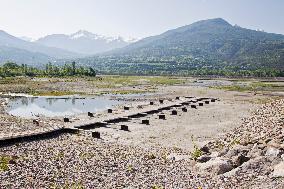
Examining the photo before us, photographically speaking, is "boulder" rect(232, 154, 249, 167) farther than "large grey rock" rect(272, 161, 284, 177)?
Yes

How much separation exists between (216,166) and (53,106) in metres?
61.4

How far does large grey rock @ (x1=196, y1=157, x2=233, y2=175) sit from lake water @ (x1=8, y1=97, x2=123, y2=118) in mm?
42730

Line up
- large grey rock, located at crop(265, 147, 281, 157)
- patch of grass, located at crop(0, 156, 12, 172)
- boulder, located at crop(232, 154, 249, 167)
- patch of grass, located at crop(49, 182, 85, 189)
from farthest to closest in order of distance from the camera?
patch of grass, located at crop(0, 156, 12, 172) < boulder, located at crop(232, 154, 249, 167) < large grey rock, located at crop(265, 147, 281, 157) < patch of grass, located at crop(49, 182, 85, 189)

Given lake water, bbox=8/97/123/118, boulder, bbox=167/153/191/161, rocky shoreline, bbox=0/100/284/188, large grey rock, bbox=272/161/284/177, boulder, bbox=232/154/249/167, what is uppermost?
large grey rock, bbox=272/161/284/177

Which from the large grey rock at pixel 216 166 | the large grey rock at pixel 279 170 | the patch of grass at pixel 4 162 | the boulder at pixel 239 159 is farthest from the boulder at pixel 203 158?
the patch of grass at pixel 4 162

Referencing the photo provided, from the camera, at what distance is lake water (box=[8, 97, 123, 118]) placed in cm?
7208

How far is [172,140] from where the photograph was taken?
146 ft

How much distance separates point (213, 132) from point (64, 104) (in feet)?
152

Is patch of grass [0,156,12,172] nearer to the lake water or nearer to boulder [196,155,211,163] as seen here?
boulder [196,155,211,163]

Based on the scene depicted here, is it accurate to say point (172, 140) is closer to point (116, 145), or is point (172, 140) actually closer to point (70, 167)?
point (116, 145)

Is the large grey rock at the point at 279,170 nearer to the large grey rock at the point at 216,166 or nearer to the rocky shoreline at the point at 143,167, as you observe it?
the rocky shoreline at the point at 143,167

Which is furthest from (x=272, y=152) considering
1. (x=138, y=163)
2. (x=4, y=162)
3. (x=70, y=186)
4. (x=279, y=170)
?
(x=4, y=162)

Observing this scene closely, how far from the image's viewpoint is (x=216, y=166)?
28.4 meters

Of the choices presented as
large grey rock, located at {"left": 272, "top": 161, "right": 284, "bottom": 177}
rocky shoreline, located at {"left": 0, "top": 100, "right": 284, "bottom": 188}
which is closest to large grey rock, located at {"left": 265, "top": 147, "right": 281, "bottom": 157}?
rocky shoreline, located at {"left": 0, "top": 100, "right": 284, "bottom": 188}
